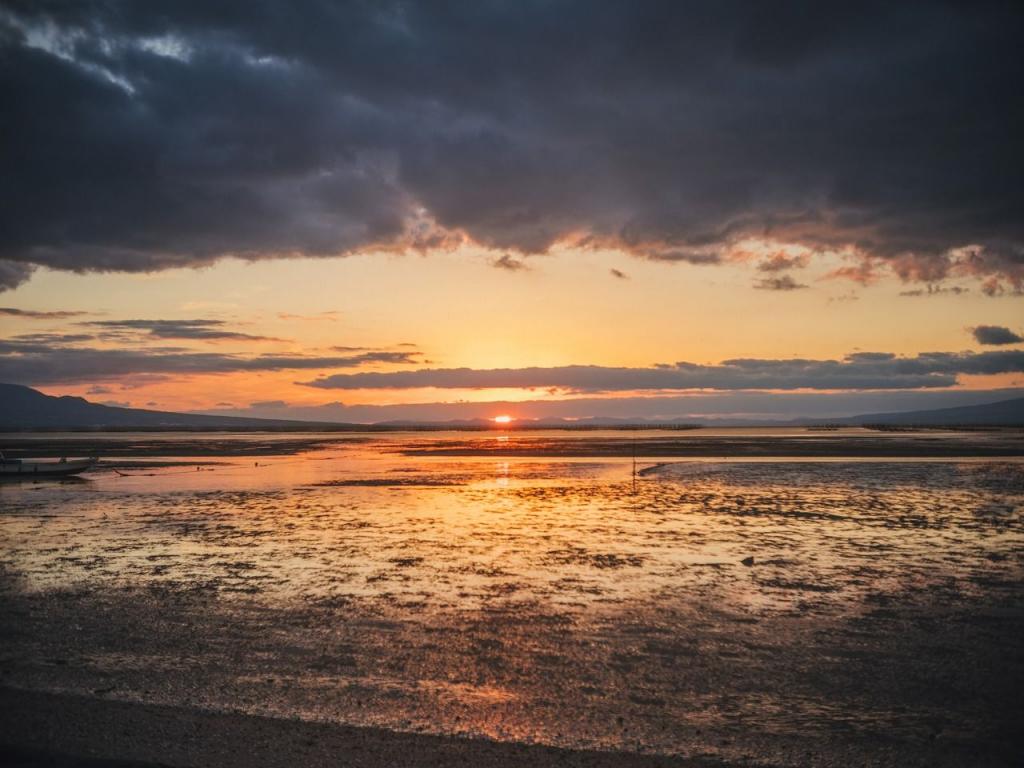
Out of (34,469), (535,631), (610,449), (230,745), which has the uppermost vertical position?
(230,745)

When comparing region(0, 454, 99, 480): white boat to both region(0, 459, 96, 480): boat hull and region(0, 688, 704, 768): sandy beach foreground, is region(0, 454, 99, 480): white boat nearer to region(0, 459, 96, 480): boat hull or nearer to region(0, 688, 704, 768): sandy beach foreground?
region(0, 459, 96, 480): boat hull

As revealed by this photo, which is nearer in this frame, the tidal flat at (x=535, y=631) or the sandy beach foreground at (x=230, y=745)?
the sandy beach foreground at (x=230, y=745)

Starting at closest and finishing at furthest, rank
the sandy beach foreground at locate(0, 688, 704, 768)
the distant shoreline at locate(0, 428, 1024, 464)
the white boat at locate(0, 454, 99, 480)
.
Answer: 1. the sandy beach foreground at locate(0, 688, 704, 768)
2. the white boat at locate(0, 454, 99, 480)
3. the distant shoreline at locate(0, 428, 1024, 464)

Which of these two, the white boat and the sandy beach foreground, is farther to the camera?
the white boat

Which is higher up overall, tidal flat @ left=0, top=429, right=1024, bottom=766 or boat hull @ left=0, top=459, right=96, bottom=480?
tidal flat @ left=0, top=429, right=1024, bottom=766

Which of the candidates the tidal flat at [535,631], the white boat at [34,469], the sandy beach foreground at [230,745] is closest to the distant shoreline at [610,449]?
the white boat at [34,469]

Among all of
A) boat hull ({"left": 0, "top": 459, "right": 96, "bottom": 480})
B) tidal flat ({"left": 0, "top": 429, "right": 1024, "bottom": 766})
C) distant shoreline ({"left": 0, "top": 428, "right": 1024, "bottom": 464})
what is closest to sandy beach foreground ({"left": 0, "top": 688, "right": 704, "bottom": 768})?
tidal flat ({"left": 0, "top": 429, "right": 1024, "bottom": 766})

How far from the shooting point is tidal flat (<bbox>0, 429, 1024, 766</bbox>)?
27.0 feet

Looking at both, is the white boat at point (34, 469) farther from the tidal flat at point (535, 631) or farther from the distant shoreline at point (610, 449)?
the distant shoreline at point (610, 449)

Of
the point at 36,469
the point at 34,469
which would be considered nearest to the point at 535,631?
the point at 36,469

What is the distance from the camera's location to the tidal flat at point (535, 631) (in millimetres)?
8227

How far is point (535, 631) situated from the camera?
12.4 meters

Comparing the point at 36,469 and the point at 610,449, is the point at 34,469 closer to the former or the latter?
the point at 36,469

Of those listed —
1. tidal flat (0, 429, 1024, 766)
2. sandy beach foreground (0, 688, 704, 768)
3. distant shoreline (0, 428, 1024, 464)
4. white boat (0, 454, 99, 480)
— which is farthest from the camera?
distant shoreline (0, 428, 1024, 464)
